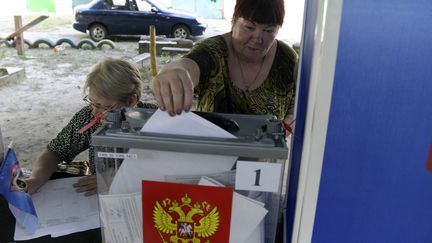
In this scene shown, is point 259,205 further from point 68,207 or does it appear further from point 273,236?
point 68,207

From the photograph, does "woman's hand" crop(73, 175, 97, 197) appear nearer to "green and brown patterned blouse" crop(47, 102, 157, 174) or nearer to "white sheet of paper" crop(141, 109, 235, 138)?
"green and brown patterned blouse" crop(47, 102, 157, 174)

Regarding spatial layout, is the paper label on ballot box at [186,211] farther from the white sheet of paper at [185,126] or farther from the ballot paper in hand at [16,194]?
the ballot paper in hand at [16,194]

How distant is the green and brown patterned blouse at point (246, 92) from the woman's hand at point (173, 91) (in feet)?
1.44

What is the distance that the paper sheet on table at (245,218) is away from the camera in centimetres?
64

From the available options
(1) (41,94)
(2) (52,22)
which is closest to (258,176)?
(1) (41,94)

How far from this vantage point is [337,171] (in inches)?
22.9

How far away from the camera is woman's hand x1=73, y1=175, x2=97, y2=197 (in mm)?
1145

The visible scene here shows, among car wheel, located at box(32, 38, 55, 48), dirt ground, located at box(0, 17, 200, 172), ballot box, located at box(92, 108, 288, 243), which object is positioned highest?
ballot box, located at box(92, 108, 288, 243)

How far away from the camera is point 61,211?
107 centimetres

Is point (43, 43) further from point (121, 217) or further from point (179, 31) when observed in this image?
point (121, 217)

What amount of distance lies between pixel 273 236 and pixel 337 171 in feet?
0.65

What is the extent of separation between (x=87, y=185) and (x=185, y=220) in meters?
0.62

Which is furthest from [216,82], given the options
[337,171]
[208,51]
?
[337,171]

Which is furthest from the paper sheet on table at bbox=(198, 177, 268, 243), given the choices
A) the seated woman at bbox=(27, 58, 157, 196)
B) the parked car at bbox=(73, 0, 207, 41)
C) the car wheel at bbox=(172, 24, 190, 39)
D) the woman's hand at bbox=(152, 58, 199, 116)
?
the car wheel at bbox=(172, 24, 190, 39)
